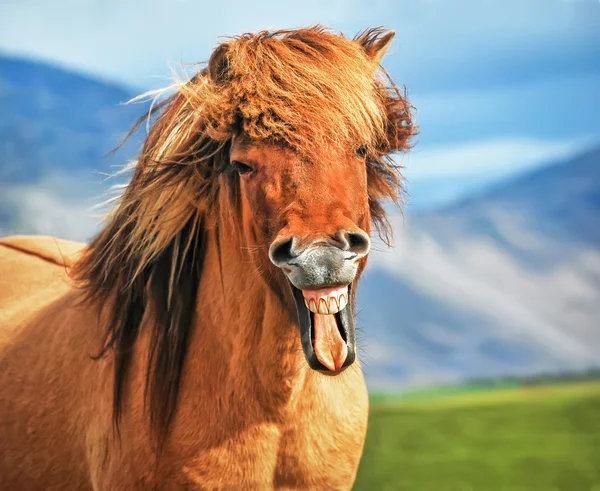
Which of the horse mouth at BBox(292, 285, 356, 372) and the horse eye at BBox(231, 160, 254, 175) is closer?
the horse mouth at BBox(292, 285, 356, 372)

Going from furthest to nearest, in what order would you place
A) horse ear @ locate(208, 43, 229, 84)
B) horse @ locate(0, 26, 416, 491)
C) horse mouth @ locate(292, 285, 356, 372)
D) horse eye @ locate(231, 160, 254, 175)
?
horse ear @ locate(208, 43, 229, 84), horse eye @ locate(231, 160, 254, 175), horse @ locate(0, 26, 416, 491), horse mouth @ locate(292, 285, 356, 372)

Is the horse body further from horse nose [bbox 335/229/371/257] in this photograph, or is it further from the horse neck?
horse nose [bbox 335/229/371/257]

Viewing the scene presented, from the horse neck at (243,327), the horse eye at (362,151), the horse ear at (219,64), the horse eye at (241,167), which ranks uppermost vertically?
the horse ear at (219,64)

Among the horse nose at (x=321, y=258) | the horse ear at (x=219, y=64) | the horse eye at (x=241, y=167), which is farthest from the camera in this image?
the horse ear at (x=219, y=64)

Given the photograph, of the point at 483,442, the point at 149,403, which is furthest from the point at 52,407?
the point at 483,442

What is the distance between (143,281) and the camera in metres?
3.77

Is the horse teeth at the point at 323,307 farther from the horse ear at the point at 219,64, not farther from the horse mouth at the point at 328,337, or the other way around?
the horse ear at the point at 219,64

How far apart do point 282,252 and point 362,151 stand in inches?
28.8

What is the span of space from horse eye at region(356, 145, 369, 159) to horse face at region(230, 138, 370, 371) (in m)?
0.03

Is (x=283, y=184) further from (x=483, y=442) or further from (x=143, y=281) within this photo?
(x=483, y=442)

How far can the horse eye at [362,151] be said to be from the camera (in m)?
3.31

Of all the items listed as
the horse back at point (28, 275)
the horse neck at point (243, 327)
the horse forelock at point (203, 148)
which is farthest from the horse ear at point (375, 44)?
the horse back at point (28, 275)

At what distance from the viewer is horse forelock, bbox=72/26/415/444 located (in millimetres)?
3260

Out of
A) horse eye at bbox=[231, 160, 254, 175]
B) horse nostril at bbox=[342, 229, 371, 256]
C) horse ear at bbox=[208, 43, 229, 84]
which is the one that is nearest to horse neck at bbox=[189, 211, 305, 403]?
horse eye at bbox=[231, 160, 254, 175]
